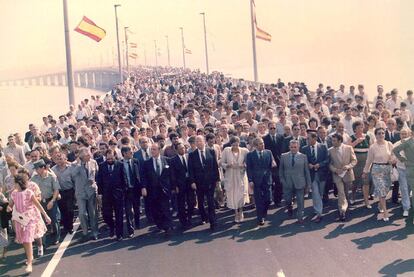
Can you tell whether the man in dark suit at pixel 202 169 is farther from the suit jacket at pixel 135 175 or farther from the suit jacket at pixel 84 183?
the suit jacket at pixel 84 183

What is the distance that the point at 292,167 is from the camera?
10945 millimetres

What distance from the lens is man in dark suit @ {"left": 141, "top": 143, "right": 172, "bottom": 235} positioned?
1086 centimetres

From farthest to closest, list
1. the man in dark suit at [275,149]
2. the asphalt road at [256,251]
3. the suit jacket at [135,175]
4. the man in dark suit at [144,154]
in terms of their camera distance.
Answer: the man in dark suit at [275,149]
the man in dark suit at [144,154]
the suit jacket at [135,175]
the asphalt road at [256,251]

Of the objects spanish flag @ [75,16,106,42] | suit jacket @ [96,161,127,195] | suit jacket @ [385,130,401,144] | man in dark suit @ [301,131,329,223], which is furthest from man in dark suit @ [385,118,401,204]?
spanish flag @ [75,16,106,42]

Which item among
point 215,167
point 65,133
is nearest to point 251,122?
point 215,167

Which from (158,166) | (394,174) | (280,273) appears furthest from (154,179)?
(394,174)

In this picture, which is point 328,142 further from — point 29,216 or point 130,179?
point 29,216

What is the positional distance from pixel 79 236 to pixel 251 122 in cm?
574

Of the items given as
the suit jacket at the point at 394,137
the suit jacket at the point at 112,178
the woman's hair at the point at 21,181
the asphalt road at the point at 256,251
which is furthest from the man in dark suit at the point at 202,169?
the suit jacket at the point at 394,137

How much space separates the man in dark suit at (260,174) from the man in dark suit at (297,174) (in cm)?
35

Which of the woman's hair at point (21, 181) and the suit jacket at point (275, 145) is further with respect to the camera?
the suit jacket at point (275, 145)

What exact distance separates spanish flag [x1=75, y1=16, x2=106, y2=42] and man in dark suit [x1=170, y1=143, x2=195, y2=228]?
16.9 meters

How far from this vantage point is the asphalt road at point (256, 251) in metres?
8.34

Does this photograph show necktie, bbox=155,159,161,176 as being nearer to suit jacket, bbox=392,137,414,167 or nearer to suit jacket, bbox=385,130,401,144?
suit jacket, bbox=392,137,414,167
